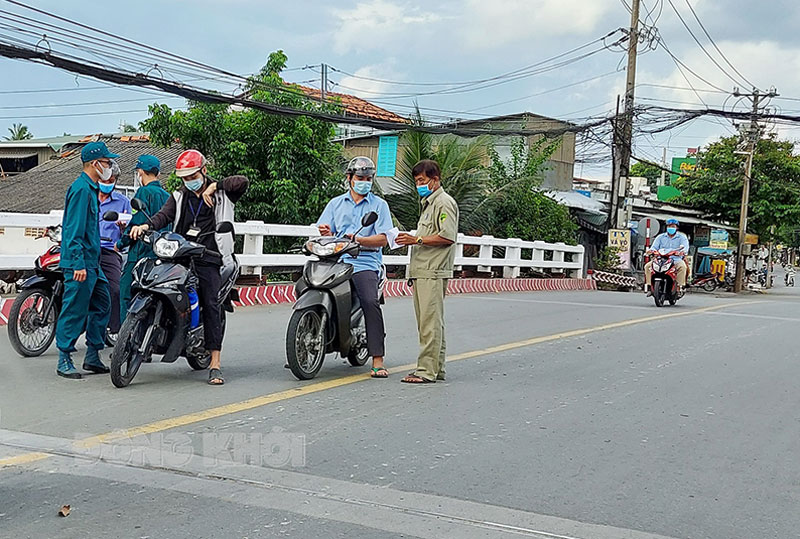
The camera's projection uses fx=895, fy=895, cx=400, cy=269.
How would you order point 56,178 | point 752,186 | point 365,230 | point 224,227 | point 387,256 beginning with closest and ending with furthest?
point 224,227 < point 365,230 < point 387,256 < point 56,178 < point 752,186

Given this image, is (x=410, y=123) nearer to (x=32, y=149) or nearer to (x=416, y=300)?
(x=416, y=300)

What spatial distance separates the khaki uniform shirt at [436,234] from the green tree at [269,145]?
11431 mm

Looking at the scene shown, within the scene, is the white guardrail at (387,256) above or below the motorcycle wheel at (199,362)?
above

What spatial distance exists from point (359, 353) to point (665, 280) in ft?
36.5

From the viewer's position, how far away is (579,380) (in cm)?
777

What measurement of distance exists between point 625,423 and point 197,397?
Result: 9.81 feet

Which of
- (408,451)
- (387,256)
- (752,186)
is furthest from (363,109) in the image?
(408,451)

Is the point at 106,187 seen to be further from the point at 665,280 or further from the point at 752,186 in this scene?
the point at 752,186

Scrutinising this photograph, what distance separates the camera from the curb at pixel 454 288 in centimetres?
1316

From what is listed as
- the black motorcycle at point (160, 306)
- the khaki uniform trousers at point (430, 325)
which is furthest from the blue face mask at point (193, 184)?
the khaki uniform trousers at point (430, 325)

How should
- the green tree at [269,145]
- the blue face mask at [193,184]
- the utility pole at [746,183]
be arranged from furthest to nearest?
the utility pole at [746,183] → the green tree at [269,145] → the blue face mask at [193,184]

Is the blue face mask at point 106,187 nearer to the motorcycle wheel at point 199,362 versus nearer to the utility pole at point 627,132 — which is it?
the motorcycle wheel at point 199,362

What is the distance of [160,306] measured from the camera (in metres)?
6.52

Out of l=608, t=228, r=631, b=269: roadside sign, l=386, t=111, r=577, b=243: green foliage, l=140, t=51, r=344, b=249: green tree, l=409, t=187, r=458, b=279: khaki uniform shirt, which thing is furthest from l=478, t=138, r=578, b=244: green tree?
l=409, t=187, r=458, b=279: khaki uniform shirt
